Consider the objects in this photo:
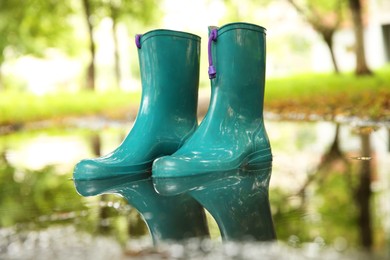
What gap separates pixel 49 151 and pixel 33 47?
48.6 feet

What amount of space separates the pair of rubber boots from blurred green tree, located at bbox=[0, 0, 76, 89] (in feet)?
45.4

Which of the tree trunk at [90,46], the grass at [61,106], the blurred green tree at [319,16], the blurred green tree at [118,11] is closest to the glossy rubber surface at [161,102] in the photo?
the grass at [61,106]

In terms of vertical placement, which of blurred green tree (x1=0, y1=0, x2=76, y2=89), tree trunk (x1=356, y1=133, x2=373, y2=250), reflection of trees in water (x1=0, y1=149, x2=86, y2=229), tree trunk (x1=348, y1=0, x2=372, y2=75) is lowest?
tree trunk (x1=356, y1=133, x2=373, y2=250)

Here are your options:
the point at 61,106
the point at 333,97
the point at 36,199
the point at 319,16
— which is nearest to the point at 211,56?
the point at 36,199

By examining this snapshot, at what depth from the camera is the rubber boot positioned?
251cm

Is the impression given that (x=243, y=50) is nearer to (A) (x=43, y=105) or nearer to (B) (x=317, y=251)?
(B) (x=317, y=251)

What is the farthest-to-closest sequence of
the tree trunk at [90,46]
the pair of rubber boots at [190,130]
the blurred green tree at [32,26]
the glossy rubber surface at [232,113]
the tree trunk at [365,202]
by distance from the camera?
the blurred green tree at [32,26], the tree trunk at [90,46], the glossy rubber surface at [232,113], the pair of rubber boots at [190,130], the tree trunk at [365,202]

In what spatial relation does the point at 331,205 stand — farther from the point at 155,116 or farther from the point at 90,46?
the point at 90,46

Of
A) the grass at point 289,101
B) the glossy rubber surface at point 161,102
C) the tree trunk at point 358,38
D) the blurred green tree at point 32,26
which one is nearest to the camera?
the glossy rubber surface at point 161,102

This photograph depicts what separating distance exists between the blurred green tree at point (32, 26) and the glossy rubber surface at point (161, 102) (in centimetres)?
1381

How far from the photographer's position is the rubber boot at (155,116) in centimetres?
251

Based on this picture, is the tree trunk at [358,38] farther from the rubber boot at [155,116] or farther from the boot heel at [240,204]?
the boot heel at [240,204]

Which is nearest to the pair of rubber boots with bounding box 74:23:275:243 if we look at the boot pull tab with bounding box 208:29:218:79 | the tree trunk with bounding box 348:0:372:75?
the boot pull tab with bounding box 208:29:218:79

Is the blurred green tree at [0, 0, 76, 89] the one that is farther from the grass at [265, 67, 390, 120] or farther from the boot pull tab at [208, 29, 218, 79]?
the boot pull tab at [208, 29, 218, 79]
